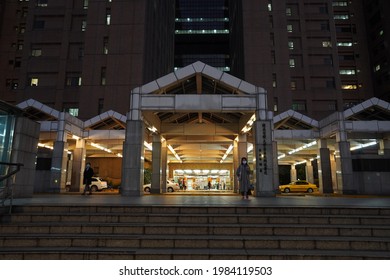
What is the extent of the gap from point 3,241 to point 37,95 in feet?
127

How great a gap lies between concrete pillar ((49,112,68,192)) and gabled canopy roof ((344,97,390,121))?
2356cm

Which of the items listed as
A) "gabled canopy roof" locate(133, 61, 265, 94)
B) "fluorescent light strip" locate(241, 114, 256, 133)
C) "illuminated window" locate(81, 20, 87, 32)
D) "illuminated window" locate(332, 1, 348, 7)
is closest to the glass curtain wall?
"illuminated window" locate(332, 1, 348, 7)

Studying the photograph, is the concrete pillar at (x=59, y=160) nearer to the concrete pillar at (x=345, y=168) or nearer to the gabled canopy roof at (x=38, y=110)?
the gabled canopy roof at (x=38, y=110)

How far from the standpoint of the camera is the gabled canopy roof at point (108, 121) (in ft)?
79.6

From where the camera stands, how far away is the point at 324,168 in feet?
89.2

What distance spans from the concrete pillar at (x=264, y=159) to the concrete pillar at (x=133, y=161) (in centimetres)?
660

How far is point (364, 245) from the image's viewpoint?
19.8 feet

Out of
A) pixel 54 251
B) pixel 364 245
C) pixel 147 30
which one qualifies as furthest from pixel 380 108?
pixel 147 30

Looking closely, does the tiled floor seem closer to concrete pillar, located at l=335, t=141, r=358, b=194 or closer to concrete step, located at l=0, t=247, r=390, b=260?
concrete step, located at l=0, t=247, r=390, b=260

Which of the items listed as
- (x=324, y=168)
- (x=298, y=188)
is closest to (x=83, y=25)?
(x=298, y=188)

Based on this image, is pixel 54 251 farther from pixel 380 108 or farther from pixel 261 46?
pixel 261 46

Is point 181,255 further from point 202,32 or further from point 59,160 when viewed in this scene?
point 202,32

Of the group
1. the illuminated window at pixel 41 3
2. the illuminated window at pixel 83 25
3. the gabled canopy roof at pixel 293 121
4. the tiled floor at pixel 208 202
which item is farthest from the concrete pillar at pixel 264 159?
the illuminated window at pixel 41 3

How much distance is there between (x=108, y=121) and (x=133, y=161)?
1166 cm
